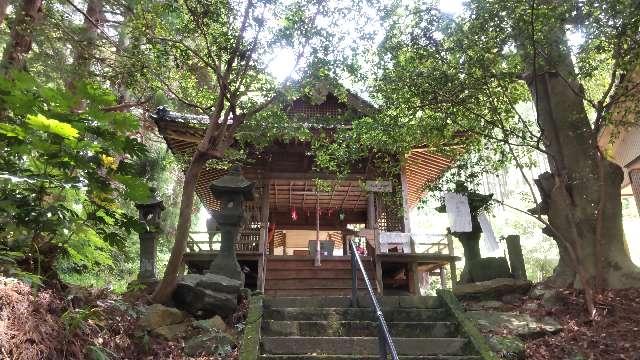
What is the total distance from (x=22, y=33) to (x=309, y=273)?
765 cm

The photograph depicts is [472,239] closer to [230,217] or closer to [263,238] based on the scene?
[230,217]

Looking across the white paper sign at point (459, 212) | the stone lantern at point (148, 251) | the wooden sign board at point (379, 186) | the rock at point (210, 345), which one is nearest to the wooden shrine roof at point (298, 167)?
the wooden sign board at point (379, 186)

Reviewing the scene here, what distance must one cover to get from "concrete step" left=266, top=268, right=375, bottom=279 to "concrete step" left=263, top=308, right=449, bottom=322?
5.26 metres

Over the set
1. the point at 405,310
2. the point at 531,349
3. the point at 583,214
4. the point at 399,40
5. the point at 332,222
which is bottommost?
the point at 531,349

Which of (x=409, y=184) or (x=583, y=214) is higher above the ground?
(x=409, y=184)

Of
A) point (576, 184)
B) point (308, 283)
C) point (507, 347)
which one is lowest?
point (507, 347)

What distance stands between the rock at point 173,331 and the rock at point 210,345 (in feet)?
0.56

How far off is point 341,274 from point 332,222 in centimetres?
647

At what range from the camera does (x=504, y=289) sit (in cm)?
749

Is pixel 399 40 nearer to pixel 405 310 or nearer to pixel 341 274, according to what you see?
pixel 405 310

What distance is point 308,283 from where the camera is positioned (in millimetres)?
10992

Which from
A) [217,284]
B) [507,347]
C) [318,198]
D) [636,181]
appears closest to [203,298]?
[217,284]

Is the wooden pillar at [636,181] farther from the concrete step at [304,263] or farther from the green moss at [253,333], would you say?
the green moss at [253,333]

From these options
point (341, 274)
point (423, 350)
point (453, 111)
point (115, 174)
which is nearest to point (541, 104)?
point (453, 111)
